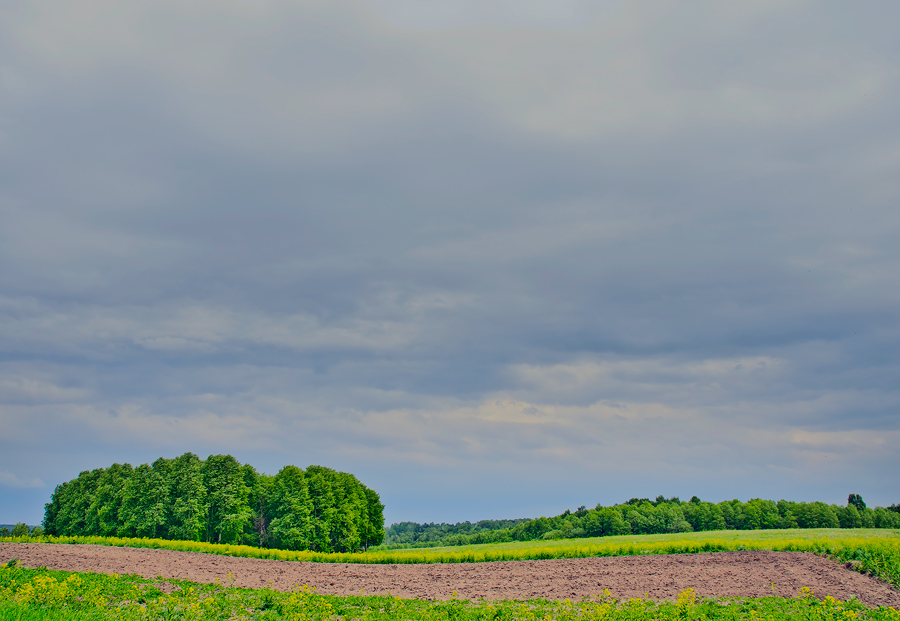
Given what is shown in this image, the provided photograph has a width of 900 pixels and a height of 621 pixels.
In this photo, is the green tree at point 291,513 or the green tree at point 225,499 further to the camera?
the green tree at point 291,513

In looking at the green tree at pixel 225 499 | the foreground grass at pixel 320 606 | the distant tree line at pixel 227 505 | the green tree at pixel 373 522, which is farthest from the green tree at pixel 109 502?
the foreground grass at pixel 320 606

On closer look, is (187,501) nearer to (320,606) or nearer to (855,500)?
(320,606)

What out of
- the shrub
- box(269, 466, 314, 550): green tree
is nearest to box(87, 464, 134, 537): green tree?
box(269, 466, 314, 550): green tree

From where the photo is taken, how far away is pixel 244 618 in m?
23.2

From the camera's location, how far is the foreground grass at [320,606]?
19.0 metres

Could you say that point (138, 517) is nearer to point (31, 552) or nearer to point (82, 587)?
point (31, 552)

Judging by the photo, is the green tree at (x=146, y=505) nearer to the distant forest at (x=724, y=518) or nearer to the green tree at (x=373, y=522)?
the green tree at (x=373, y=522)

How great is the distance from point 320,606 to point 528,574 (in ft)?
65.7

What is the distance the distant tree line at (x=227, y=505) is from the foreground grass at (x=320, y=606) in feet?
135

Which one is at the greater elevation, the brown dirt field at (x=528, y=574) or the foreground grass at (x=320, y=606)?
the foreground grass at (x=320, y=606)

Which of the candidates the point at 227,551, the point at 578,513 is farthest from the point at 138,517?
the point at 578,513

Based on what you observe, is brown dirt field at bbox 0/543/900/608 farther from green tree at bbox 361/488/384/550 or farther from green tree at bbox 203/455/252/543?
green tree at bbox 361/488/384/550

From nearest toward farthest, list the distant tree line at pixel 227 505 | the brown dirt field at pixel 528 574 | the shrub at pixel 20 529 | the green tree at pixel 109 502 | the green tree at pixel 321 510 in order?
the brown dirt field at pixel 528 574 → the distant tree line at pixel 227 505 → the green tree at pixel 321 510 → the green tree at pixel 109 502 → the shrub at pixel 20 529

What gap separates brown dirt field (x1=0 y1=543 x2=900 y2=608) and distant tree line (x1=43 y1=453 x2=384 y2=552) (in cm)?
2652
